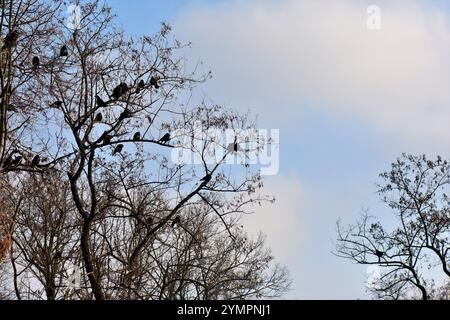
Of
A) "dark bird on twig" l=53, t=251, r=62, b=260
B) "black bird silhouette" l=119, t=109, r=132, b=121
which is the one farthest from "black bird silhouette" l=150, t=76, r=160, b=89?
"dark bird on twig" l=53, t=251, r=62, b=260

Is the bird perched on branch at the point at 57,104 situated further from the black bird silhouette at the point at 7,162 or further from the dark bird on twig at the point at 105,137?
the black bird silhouette at the point at 7,162

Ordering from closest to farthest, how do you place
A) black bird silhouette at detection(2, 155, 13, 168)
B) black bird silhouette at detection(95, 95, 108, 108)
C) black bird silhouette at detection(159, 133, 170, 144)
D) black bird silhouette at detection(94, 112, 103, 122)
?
black bird silhouette at detection(2, 155, 13, 168) → black bird silhouette at detection(95, 95, 108, 108) → black bird silhouette at detection(94, 112, 103, 122) → black bird silhouette at detection(159, 133, 170, 144)

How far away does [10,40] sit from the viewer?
868 centimetres

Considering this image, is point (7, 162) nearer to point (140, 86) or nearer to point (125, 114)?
point (125, 114)

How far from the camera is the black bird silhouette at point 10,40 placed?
866 cm

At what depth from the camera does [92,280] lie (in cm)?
1140

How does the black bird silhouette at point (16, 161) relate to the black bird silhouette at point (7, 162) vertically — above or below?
above

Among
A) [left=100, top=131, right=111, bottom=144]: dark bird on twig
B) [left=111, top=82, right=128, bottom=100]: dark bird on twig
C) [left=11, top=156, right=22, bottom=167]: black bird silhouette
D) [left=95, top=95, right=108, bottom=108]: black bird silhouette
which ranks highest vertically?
[left=111, top=82, right=128, bottom=100]: dark bird on twig

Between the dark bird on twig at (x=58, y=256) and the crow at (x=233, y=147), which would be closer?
→ the crow at (x=233, y=147)

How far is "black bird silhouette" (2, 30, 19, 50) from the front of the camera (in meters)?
8.66

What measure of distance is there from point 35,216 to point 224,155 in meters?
5.38

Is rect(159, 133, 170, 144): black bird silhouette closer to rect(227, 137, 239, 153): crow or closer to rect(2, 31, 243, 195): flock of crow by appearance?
rect(2, 31, 243, 195): flock of crow

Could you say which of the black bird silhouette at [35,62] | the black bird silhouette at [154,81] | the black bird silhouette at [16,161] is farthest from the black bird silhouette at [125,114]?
the black bird silhouette at [35,62]
